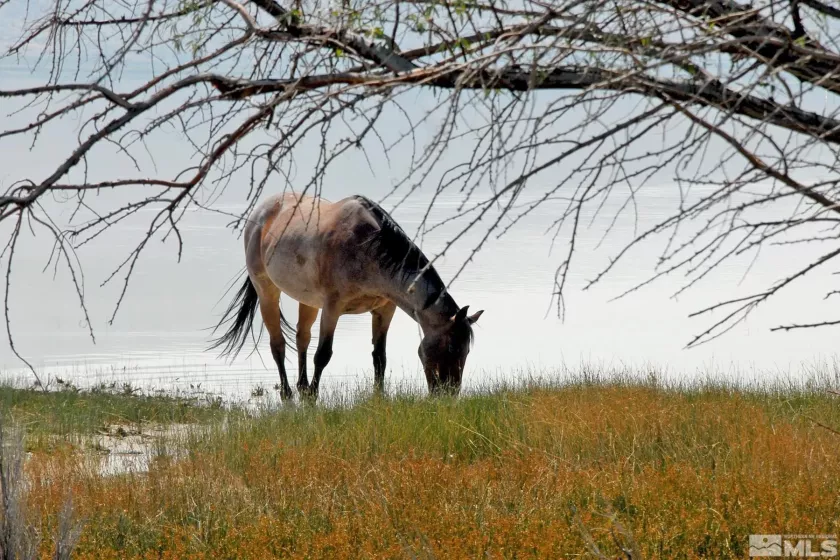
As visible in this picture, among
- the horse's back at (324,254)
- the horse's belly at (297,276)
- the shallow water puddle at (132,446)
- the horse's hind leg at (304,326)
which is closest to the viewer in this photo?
the shallow water puddle at (132,446)

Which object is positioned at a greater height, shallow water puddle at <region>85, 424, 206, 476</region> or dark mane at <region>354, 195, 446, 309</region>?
dark mane at <region>354, 195, 446, 309</region>

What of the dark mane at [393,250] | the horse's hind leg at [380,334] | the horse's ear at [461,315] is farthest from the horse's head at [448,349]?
the horse's hind leg at [380,334]

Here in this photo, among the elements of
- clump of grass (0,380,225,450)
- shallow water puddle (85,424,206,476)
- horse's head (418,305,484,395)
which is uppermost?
horse's head (418,305,484,395)

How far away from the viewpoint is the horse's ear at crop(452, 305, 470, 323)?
8.98 meters

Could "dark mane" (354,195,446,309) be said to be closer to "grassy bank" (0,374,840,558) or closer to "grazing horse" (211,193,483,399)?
"grazing horse" (211,193,483,399)

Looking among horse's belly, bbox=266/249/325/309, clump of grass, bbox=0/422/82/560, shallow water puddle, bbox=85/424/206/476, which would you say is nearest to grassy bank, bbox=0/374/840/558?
shallow water puddle, bbox=85/424/206/476

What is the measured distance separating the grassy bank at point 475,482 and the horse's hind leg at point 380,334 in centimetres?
173

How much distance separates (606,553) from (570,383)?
5059 mm

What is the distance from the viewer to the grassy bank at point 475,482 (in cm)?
482

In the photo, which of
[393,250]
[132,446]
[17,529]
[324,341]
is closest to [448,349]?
[393,250]

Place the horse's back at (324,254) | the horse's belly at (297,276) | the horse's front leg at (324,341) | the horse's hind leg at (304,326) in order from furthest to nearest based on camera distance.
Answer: the horse's hind leg at (304,326) < the horse's belly at (297,276) < the horse's front leg at (324,341) < the horse's back at (324,254)

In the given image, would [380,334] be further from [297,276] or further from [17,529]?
[17,529]

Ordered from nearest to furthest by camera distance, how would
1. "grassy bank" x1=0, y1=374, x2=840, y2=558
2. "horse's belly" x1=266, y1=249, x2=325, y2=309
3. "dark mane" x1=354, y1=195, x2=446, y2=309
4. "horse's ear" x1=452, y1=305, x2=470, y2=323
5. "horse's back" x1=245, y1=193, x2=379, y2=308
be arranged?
"grassy bank" x1=0, y1=374, x2=840, y2=558
"horse's ear" x1=452, y1=305, x2=470, y2=323
"dark mane" x1=354, y1=195, x2=446, y2=309
"horse's back" x1=245, y1=193, x2=379, y2=308
"horse's belly" x1=266, y1=249, x2=325, y2=309

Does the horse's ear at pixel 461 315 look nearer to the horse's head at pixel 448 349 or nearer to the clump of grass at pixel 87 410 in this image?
the horse's head at pixel 448 349
